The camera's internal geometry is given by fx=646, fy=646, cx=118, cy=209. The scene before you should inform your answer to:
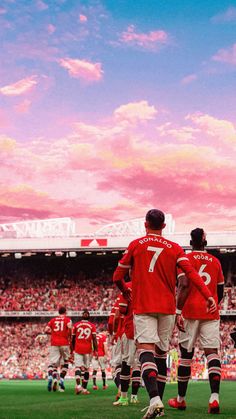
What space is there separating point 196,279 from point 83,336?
10824mm

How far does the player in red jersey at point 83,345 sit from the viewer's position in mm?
17250

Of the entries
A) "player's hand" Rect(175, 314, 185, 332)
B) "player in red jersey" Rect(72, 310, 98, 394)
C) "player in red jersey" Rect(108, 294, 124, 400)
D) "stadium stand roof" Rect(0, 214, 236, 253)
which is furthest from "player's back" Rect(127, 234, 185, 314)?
"stadium stand roof" Rect(0, 214, 236, 253)

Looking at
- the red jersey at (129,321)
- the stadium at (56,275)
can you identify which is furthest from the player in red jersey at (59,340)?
the stadium at (56,275)

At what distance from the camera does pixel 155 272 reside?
24.0 ft

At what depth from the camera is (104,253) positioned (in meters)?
46.7

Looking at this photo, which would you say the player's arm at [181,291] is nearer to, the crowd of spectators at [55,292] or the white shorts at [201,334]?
the white shorts at [201,334]

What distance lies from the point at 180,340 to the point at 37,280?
132 feet

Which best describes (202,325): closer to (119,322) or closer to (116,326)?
(116,326)

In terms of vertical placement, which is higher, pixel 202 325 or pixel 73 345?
pixel 202 325

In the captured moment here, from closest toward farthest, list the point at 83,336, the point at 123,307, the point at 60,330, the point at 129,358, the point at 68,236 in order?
the point at 123,307 < the point at 129,358 < the point at 83,336 < the point at 60,330 < the point at 68,236

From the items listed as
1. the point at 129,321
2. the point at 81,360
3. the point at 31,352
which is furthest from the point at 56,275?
the point at 129,321

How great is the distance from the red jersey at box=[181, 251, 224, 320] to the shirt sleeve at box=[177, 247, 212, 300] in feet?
4.30

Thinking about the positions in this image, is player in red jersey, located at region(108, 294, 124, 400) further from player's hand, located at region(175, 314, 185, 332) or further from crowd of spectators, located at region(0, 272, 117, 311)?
crowd of spectators, located at region(0, 272, 117, 311)

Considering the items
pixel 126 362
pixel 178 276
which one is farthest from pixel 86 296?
pixel 178 276
